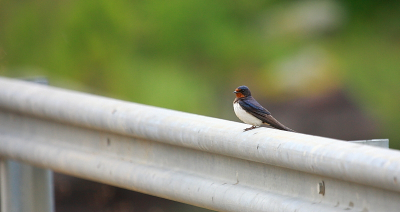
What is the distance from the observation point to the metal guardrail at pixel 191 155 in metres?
2.06

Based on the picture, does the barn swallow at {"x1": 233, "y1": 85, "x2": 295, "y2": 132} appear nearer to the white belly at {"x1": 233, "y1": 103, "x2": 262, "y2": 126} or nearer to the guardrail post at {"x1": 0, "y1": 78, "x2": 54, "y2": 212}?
the white belly at {"x1": 233, "y1": 103, "x2": 262, "y2": 126}

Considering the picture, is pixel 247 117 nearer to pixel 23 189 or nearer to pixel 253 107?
pixel 253 107

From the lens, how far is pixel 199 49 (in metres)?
7.21

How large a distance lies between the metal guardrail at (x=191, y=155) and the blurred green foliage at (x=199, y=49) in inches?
116

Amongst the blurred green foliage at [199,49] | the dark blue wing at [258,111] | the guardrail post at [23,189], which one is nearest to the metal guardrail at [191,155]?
the guardrail post at [23,189]

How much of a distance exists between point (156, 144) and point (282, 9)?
197 inches

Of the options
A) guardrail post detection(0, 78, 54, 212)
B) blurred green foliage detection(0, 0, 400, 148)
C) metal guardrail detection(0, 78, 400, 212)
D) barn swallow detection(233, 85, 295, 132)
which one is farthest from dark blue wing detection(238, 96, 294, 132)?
blurred green foliage detection(0, 0, 400, 148)

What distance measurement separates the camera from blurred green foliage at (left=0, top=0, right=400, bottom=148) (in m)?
6.93

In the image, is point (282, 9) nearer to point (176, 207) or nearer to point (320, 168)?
point (176, 207)

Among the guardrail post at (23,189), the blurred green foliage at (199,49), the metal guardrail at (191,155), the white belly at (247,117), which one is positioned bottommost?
the guardrail post at (23,189)

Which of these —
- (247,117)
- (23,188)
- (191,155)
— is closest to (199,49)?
(247,117)

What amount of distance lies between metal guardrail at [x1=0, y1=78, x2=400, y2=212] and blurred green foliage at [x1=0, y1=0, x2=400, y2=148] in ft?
9.63

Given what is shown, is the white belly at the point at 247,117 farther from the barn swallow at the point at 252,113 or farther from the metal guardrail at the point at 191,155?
the metal guardrail at the point at 191,155

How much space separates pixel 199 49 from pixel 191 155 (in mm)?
4492
